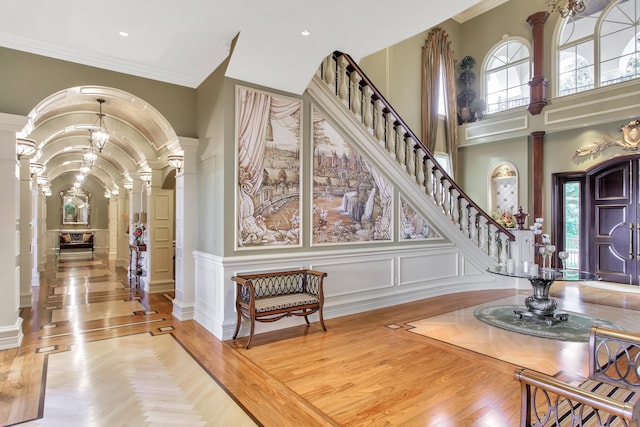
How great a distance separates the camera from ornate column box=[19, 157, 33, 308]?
5.55 metres

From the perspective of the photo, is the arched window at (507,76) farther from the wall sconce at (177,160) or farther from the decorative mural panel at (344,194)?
the wall sconce at (177,160)

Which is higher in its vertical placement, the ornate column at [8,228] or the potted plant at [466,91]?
the potted plant at [466,91]

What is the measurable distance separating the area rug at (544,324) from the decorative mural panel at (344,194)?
1.83 metres

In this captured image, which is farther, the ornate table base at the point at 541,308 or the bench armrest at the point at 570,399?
the ornate table base at the point at 541,308

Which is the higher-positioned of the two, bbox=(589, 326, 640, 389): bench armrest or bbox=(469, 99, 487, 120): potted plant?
bbox=(469, 99, 487, 120): potted plant

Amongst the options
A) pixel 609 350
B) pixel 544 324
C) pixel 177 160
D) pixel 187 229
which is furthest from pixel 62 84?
pixel 544 324

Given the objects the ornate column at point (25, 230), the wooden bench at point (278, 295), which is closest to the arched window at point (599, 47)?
the wooden bench at point (278, 295)

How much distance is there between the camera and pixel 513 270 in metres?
4.91

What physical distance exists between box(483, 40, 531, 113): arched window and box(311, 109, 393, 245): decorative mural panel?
5.85 meters

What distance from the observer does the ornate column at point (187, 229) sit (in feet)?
16.4

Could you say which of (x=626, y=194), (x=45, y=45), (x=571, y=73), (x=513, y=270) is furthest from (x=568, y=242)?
(x=45, y=45)

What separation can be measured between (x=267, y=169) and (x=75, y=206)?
15.0 meters

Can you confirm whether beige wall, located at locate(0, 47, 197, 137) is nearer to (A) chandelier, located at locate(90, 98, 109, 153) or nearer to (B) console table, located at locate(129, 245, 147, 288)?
(A) chandelier, located at locate(90, 98, 109, 153)

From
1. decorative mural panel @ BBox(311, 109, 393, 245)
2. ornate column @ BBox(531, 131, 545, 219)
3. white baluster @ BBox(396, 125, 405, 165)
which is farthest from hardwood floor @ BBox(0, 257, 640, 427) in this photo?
ornate column @ BBox(531, 131, 545, 219)
